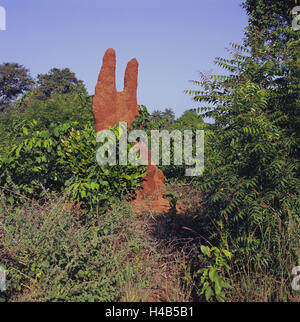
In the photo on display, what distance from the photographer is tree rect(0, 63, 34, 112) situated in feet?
128

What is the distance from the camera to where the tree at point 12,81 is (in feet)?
128

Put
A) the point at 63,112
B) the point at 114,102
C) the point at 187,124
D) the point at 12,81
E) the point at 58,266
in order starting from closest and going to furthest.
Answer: the point at 58,266 → the point at 114,102 → the point at 63,112 → the point at 187,124 → the point at 12,81

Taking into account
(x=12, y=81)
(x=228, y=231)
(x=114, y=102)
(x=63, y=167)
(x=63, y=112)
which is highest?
(x=12, y=81)

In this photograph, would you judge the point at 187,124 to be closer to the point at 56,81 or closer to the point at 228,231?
the point at 228,231

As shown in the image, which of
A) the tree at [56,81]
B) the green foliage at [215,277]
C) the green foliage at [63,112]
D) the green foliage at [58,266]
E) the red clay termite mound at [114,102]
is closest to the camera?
the green foliage at [215,277]

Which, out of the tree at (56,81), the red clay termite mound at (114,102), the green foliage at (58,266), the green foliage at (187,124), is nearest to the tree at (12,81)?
the tree at (56,81)

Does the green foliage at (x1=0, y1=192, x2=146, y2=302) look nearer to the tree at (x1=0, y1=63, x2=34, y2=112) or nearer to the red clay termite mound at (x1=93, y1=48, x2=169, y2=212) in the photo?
the red clay termite mound at (x1=93, y1=48, x2=169, y2=212)

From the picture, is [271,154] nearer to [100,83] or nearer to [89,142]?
[89,142]

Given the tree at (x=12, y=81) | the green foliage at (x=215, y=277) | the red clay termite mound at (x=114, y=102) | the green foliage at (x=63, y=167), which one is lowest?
the green foliage at (x=215, y=277)

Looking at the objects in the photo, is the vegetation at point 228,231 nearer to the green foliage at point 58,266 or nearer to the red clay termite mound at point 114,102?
the green foliage at point 58,266

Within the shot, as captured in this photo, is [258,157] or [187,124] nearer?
[258,157]

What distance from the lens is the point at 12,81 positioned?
39.4 metres

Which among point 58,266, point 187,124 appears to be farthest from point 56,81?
point 58,266

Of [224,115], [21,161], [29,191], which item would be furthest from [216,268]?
[21,161]
